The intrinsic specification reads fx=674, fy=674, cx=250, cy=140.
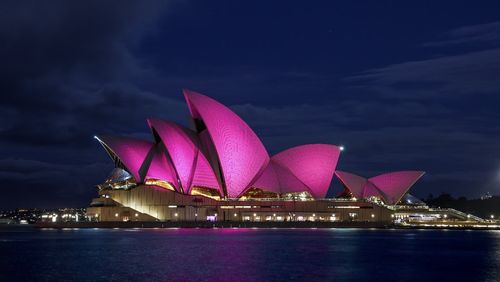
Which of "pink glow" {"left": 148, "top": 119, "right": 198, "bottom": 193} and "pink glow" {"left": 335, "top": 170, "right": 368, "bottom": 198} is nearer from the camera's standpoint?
"pink glow" {"left": 148, "top": 119, "right": 198, "bottom": 193}

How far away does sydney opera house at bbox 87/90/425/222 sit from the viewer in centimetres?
8531

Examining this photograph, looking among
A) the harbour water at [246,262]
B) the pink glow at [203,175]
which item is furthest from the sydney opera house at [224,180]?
the harbour water at [246,262]

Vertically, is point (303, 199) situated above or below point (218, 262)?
above

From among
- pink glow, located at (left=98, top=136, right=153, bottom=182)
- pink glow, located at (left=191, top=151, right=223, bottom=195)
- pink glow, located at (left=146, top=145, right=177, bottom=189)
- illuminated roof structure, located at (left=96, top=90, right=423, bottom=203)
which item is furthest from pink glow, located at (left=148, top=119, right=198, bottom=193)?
pink glow, located at (left=98, top=136, right=153, bottom=182)

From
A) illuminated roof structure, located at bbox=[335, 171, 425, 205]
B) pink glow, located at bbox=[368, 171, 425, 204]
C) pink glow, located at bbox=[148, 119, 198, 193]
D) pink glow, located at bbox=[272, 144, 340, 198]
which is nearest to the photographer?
pink glow, located at bbox=[148, 119, 198, 193]

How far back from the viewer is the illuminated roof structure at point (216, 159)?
8419 cm

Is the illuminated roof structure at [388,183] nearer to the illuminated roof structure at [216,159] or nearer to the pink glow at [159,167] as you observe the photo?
the illuminated roof structure at [216,159]

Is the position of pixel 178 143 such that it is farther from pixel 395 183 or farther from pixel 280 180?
pixel 395 183

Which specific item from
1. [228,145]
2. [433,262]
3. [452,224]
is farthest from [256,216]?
[433,262]

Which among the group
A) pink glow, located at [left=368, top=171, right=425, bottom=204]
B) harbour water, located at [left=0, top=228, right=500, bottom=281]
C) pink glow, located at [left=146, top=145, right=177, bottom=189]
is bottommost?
harbour water, located at [left=0, top=228, right=500, bottom=281]

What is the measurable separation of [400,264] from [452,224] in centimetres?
6621

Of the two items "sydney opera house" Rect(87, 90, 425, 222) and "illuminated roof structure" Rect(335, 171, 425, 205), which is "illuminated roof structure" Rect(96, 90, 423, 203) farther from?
"illuminated roof structure" Rect(335, 171, 425, 205)

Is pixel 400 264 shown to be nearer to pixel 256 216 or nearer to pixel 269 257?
pixel 269 257

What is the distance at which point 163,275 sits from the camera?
120ft
